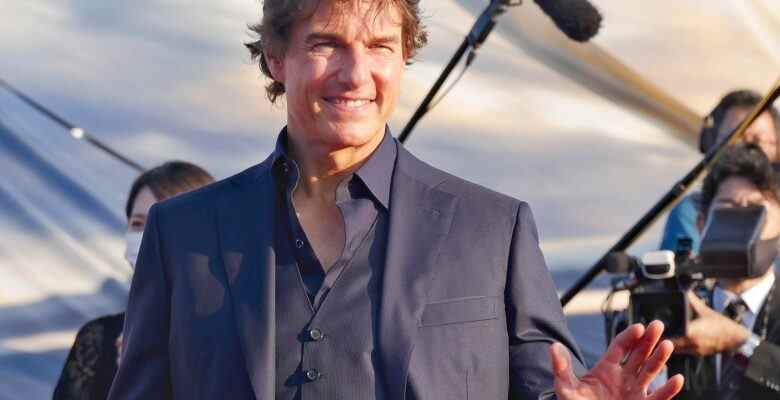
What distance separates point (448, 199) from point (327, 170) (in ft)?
0.53

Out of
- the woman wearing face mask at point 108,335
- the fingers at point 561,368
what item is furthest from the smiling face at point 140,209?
the fingers at point 561,368

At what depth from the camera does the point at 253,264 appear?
71.4 inches

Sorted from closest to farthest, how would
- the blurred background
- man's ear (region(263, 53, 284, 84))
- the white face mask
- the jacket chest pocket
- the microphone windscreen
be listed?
the jacket chest pocket → man's ear (region(263, 53, 284, 84)) → the microphone windscreen → the white face mask → the blurred background

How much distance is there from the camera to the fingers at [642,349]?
65.0 inches

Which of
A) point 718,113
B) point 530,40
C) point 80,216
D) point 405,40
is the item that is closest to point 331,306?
point 405,40

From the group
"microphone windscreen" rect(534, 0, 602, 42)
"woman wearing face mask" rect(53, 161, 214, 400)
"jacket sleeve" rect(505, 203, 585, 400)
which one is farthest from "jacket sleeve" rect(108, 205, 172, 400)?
"woman wearing face mask" rect(53, 161, 214, 400)

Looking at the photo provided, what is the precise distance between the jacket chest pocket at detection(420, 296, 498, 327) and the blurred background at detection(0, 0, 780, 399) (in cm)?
209

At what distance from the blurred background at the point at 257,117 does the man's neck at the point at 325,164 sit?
196 cm

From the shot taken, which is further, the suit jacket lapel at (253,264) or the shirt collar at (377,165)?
the shirt collar at (377,165)

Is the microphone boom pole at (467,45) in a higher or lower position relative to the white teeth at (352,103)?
higher

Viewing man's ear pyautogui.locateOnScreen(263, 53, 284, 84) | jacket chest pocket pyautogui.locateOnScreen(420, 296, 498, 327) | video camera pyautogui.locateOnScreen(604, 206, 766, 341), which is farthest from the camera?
video camera pyautogui.locateOnScreen(604, 206, 766, 341)

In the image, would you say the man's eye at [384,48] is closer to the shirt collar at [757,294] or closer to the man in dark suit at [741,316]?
the man in dark suit at [741,316]

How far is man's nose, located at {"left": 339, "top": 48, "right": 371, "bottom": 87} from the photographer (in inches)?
71.0

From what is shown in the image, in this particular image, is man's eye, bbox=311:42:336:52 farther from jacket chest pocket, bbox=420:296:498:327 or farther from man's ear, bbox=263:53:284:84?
jacket chest pocket, bbox=420:296:498:327
